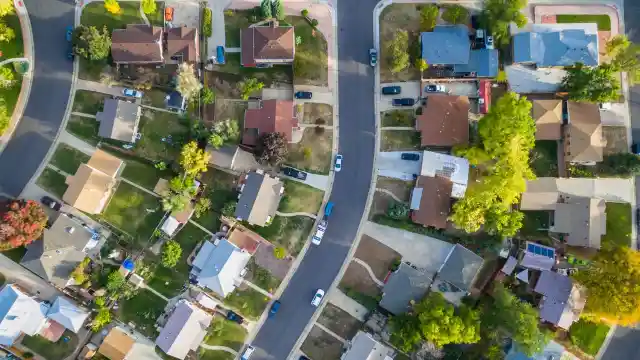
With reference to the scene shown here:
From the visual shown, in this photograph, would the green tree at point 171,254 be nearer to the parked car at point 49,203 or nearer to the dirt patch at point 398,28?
the parked car at point 49,203

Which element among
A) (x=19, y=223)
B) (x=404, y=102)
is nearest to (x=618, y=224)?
(x=404, y=102)

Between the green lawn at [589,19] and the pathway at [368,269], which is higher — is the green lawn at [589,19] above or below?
above

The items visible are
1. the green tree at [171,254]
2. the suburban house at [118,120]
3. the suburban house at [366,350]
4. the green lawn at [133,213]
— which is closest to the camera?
the suburban house at [366,350]

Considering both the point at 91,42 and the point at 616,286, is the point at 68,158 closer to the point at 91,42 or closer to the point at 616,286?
the point at 91,42

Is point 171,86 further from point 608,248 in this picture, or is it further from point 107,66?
point 608,248

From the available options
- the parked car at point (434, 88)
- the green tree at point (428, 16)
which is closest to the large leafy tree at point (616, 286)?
the parked car at point (434, 88)

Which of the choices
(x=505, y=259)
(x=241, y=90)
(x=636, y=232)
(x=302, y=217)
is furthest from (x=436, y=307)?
(x=241, y=90)
